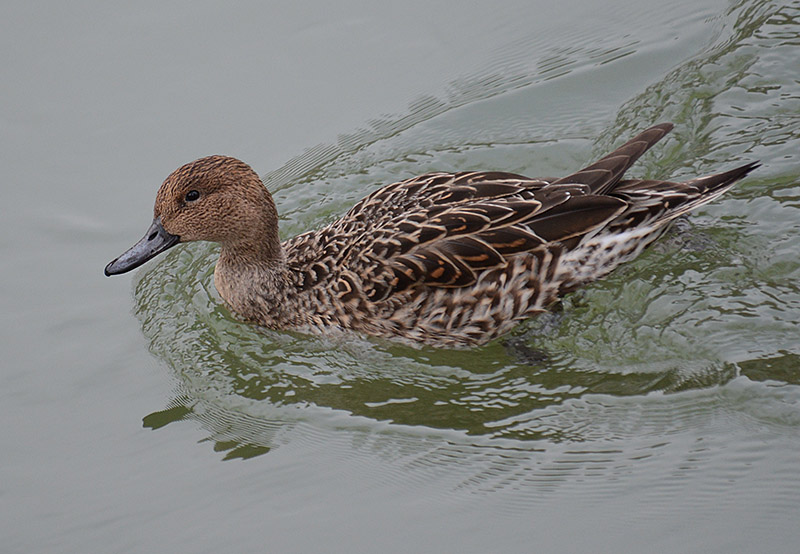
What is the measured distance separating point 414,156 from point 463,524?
4070 millimetres

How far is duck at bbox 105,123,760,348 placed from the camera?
6832 millimetres

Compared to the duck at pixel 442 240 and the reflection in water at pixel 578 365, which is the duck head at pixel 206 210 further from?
the reflection in water at pixel 578 365

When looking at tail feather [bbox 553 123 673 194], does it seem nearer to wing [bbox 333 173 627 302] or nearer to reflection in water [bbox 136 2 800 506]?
wing [bbox 333 173 627 302]

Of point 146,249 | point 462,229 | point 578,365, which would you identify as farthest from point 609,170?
point 146,249

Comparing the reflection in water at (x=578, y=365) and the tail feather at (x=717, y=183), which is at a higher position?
the tail feather at (x=717, y=183)

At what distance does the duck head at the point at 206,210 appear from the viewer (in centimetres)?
686

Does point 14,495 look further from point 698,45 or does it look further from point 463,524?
point 698,45

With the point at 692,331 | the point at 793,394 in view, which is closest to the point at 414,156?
the point at 692,331

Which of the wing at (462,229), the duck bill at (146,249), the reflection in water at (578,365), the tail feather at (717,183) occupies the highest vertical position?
the duck bill at (146,249)

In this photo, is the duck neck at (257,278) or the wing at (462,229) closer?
the wing at (462,229)

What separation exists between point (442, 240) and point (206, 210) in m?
1.66

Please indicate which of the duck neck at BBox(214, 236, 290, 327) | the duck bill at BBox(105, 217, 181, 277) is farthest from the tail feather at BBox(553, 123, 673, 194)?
the duck bill at BBox(105, 217, 181, 277)

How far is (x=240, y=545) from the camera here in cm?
570

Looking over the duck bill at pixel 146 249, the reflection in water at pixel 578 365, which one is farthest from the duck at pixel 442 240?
the reflection in water at pixel 578 365
